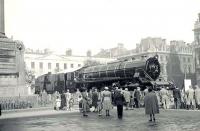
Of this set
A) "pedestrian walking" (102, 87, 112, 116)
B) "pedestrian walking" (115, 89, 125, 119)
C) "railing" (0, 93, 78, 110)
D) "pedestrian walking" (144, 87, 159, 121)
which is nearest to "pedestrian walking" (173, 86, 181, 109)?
"pedestrian walking" (102, 87, 112, 116)

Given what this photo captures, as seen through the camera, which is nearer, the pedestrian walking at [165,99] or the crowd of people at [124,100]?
the crowd of people at [124,100]

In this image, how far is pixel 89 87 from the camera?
34.2 meters

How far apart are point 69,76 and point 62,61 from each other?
54.0 m

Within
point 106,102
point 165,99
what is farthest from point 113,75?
point 106,102

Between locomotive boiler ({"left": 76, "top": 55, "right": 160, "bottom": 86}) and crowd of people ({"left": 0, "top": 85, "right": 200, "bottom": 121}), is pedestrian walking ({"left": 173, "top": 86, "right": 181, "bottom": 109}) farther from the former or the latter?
locomotive boiler ({"left": 76, "top": 55, "right": 160, "bottom": 86})

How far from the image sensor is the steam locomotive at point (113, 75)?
2838 cm

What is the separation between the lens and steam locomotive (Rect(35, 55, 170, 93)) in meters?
28.4

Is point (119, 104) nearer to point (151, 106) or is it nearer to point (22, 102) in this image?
point (151, 106)

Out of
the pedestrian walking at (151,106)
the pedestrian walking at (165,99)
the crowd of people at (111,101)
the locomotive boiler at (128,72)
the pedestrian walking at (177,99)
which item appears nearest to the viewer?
the pedestrian walking at (151,106)

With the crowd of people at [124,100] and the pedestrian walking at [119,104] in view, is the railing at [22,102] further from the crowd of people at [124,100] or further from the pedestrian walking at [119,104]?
the pedestrian walking at [119,104]

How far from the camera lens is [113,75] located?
31.4 metres

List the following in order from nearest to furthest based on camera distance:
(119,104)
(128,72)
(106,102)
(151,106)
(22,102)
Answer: (151,106), (119,104), (106,102), (22,102), (128,72)

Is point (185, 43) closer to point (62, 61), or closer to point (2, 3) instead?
point (62, 61)

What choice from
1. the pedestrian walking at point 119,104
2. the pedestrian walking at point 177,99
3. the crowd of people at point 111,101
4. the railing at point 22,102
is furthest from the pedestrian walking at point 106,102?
the pedestrian walking at point 177,99
